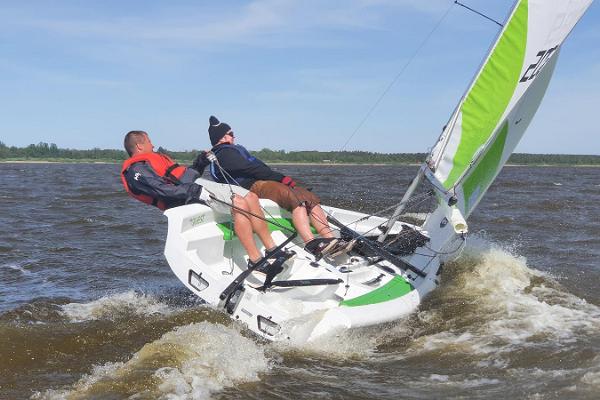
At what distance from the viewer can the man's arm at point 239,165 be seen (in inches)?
250

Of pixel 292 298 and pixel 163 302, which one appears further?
pixel 163 302

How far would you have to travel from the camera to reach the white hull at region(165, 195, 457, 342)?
501 centimetres

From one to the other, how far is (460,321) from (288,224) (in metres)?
1.95

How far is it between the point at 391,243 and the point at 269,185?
1.47 metres

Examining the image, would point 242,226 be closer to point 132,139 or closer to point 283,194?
point 283,194

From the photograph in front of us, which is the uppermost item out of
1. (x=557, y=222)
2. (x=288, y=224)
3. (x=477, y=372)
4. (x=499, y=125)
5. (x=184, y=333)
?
(x=499, y=125)

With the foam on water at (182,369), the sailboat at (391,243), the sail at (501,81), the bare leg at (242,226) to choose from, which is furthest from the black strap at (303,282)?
the sail at (501,81)

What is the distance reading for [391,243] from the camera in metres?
7.04

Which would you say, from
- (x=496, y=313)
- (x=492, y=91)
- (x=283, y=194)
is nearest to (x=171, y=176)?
A: (x=283, y=194)

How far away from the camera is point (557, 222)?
12594 millimetres

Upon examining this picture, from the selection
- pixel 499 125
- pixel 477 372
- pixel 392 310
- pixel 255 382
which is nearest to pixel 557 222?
pixel 499 125

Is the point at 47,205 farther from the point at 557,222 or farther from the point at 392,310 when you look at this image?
the point at 392,310

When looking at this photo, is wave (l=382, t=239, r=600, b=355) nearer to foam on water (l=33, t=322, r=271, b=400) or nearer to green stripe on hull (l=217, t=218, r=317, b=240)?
foam on water (l=33, t=322, r=271, b=400)

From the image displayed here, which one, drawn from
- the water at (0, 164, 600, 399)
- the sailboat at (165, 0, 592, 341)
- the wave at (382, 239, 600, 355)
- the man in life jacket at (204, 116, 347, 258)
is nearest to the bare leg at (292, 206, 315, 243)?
the man in life jacket at (204, 116, 347, 258)
